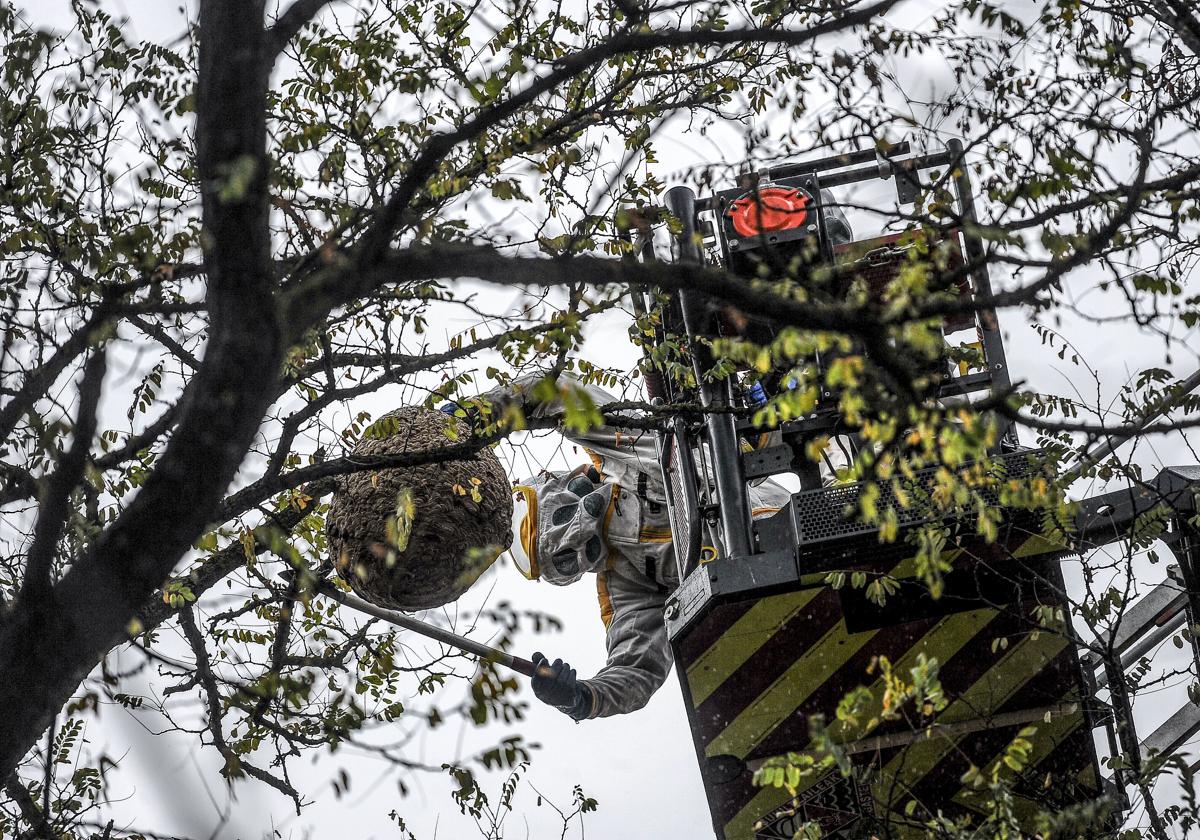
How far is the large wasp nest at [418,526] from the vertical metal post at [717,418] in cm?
109

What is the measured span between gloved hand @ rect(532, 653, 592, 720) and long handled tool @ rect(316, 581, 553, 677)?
0.16 feet

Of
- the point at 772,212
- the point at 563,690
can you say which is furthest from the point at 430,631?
the point at 772,212

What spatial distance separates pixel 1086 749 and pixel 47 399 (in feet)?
16.1

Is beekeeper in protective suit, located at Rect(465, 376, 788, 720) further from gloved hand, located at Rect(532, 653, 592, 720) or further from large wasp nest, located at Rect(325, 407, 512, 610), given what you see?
large wasp nest, located at Rect(325, 407, 512, 610)

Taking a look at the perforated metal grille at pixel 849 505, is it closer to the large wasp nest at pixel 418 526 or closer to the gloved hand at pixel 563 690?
the large wasp nest at pixel 418 526

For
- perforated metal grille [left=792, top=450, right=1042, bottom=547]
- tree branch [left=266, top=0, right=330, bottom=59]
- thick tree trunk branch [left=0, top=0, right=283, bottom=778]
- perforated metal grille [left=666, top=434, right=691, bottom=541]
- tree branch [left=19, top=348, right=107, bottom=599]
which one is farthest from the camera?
perforated metal grille [left=666, top=434, right=691, bottom=541]

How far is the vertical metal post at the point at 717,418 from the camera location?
18.7ft

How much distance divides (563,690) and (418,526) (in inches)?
67.2

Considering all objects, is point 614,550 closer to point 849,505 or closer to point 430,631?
point 430,631

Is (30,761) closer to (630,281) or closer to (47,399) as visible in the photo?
(47,399)

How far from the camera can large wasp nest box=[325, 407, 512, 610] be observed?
604cm

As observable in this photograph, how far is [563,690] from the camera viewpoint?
7203mm

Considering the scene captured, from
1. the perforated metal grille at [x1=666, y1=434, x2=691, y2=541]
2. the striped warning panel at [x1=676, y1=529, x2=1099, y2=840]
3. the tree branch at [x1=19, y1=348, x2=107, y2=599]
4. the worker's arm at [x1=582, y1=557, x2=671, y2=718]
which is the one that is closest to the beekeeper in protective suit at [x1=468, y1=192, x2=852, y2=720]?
the worker's arm at [x1=582, y1=557, x2=671, y2=718]

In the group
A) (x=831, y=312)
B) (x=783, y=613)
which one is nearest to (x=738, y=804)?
(x=783, y=613)
